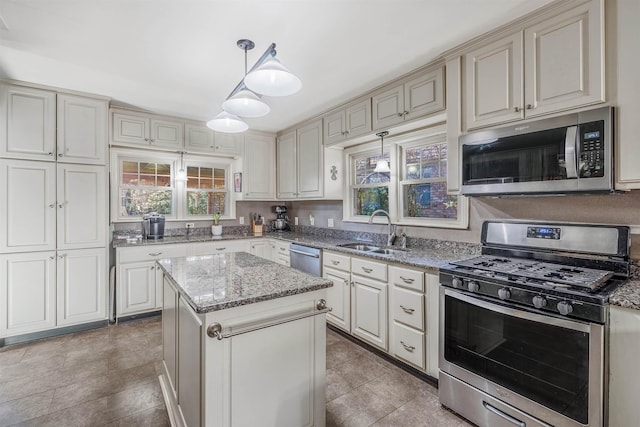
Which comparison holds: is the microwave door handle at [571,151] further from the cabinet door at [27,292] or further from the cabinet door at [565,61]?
the cabinet door at [27,292]

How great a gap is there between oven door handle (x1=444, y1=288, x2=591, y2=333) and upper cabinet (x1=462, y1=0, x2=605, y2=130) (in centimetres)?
116

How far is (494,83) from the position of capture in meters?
2.01

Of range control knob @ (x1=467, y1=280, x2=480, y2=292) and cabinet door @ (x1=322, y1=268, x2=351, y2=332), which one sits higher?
range control knob @ (x1=467, y1=280, x2=480, y2=292)

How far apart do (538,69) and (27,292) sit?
4598 millimetres

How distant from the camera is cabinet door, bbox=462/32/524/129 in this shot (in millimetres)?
Result: 1903

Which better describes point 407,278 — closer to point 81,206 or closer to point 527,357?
point 527,357

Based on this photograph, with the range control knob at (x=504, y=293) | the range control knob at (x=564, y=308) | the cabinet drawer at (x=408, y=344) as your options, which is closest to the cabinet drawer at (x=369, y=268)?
the cabinet drawer at (x=408, y=344)

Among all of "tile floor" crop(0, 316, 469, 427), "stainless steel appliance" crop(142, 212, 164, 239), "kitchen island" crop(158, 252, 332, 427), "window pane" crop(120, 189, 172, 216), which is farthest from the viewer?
"window pane" crop(120, 189, 172, 216)

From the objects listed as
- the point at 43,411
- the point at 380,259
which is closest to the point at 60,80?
the point at 43,411

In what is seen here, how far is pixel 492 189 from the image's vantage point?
200 centimetres

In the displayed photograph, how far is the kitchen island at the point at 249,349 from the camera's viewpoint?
1291 mm

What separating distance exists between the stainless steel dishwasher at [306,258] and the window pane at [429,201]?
1.05 m

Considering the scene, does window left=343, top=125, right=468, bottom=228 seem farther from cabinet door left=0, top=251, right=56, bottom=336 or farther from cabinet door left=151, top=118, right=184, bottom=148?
cabinet door left=0, top=251, right=56, bottom=336

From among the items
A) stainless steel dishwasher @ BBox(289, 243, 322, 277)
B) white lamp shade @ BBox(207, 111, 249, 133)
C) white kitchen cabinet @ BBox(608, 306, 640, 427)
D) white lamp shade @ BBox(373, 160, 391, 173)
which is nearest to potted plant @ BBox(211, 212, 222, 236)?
stainless steel dishwasher @ BBox(289, 243, 322, 277)
